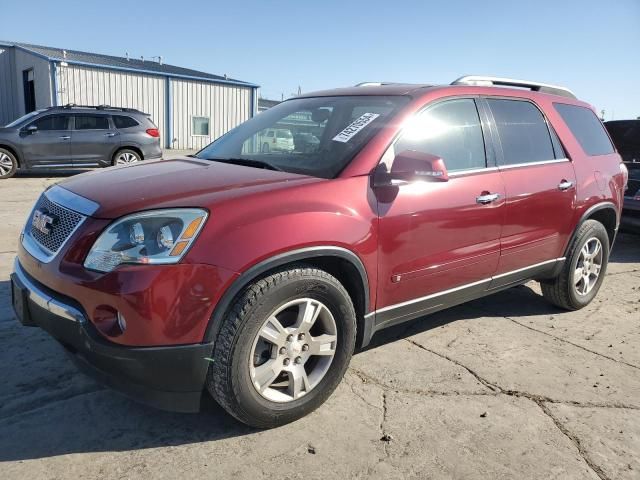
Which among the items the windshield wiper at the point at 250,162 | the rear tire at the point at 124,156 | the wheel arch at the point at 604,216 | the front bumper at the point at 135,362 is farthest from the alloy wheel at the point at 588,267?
the rear tire at the point at 124,156

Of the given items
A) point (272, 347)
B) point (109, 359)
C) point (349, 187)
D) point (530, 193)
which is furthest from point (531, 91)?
point (109, 359)

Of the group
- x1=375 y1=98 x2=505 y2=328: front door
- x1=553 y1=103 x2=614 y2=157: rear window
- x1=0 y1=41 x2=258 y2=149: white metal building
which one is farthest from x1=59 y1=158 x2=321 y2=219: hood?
x1=0 y1=41 x2=258 y2=149: white metal building

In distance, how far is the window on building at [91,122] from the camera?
1289cm

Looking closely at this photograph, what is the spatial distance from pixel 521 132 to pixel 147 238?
289 cm

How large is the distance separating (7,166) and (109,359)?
11842 millimetres

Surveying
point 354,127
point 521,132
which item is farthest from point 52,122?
point 521,132

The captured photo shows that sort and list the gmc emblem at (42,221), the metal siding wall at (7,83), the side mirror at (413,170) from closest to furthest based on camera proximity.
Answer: the gmc emblem at (42,221) → the side mirror at (413,170) → the metal siding wall at (7,83)

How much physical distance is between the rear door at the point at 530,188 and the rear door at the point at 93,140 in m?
11.4

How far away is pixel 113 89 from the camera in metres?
21.2

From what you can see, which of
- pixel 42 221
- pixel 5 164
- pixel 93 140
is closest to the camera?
pixel 42 221

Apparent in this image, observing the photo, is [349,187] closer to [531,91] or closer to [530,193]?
[530,193]

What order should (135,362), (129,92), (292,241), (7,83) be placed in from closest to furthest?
1. (135,362)
2. (292,241)
3. (129,92)
4. (7,83)

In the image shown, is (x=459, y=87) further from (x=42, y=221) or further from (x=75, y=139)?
(x=75, y=139)

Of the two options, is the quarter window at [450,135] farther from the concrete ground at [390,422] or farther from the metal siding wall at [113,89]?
the metal siding wall at [113,89]
